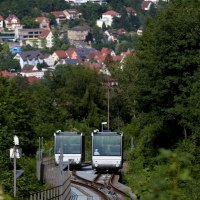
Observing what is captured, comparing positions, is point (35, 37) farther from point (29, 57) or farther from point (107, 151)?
point (107, 151)

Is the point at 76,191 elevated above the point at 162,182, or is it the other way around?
the point at 162,182

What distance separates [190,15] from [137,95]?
2.63 meters

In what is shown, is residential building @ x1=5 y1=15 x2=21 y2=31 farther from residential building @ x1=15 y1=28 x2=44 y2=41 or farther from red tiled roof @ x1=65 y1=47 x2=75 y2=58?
red tiled roof @ x1=65 y1=47 x2=75 y2=58

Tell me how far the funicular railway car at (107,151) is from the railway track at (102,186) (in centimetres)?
31

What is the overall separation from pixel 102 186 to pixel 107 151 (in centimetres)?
346

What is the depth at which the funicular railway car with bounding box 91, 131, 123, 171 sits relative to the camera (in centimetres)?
2573

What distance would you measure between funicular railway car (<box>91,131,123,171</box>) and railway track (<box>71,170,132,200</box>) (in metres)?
0.31

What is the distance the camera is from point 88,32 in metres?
187

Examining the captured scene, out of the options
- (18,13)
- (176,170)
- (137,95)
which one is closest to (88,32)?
(18,13)

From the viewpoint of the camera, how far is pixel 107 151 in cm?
2575

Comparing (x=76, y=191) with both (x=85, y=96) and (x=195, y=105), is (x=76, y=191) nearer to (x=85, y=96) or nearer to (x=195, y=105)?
(x=195, y=105)

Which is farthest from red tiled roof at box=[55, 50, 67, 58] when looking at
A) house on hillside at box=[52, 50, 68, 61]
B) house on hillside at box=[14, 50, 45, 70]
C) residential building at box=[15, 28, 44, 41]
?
residential building at box=[15, 28, 44, 41]

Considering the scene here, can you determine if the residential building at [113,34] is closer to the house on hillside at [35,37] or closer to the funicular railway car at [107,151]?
Answer: the house on hillside at [35,37]

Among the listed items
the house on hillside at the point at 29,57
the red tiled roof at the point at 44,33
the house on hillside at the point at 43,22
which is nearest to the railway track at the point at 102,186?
the house on hillside at the point at 29,57
